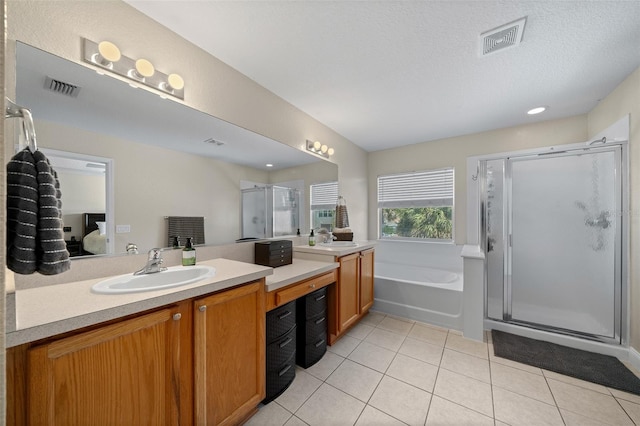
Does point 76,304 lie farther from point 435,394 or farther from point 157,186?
point 435,394

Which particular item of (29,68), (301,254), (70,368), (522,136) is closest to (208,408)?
(70,368)

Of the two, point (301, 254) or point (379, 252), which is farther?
point (379, 252)

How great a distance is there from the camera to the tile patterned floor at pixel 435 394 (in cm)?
136

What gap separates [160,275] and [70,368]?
569 millimetres

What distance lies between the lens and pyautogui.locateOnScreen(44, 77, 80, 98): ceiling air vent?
104 cm

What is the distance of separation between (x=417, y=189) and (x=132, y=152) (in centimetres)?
345

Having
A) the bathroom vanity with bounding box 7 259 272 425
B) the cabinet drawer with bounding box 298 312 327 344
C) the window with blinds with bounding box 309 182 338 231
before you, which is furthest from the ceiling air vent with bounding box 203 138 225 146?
the cabinet drawer with bounding box 298 312 327 344

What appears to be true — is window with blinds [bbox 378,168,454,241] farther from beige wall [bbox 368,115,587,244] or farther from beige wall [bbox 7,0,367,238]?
beige wall [bbox 7,0,367,238]

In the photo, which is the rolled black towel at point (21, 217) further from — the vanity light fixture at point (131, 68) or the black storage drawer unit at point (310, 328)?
the black storage drawer unit at point (310, 328)

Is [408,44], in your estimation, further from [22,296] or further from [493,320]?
[493,320]

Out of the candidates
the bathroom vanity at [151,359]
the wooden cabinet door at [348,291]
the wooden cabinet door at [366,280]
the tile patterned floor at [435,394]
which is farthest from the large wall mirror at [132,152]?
the wooden cabinet door at [366,280]

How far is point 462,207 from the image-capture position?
3.17 m

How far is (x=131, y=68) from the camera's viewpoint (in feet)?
4.06

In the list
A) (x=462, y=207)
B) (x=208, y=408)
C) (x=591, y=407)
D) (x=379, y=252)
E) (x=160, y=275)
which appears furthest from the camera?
(x=379, y=252)
